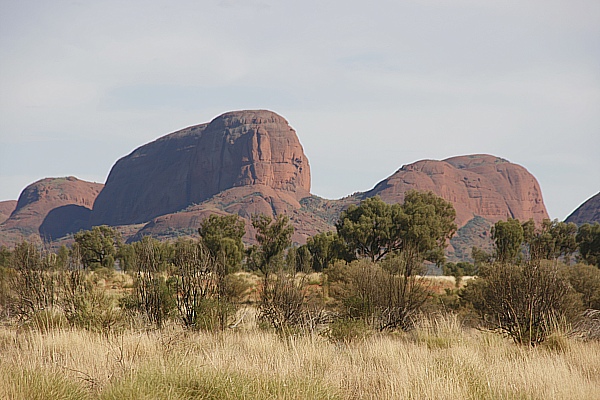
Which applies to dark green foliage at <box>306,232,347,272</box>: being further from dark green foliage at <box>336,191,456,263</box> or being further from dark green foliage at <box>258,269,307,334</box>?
dark green foliage at <box>258,269,307,334</box>

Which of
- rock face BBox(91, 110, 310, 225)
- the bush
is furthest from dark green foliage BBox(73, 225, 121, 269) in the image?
rock face BBox(91, 110, 310, 225)

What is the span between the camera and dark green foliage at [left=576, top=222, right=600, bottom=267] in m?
44.9

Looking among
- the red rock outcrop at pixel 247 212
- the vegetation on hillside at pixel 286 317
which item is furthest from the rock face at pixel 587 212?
the vegetation on hillside at pixel 286 317

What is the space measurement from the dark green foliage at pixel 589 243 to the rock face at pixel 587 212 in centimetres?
8757

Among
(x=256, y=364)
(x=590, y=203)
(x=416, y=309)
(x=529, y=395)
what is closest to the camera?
(x=529, y=395)

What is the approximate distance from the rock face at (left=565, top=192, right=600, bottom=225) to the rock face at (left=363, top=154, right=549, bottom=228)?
2339 cm

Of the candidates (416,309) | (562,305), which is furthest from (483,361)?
(416,309)

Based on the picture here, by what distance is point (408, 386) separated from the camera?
21.4 feet

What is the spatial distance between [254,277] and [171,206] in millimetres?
153924

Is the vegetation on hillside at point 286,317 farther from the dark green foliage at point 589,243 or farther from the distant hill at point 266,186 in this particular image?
the distant hill at point 266,186

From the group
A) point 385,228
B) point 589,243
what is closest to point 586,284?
point 385,228

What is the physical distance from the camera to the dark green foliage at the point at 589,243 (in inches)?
1767

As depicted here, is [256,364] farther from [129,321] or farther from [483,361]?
[129,321]

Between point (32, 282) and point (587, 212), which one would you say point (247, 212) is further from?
point (32, 282)
